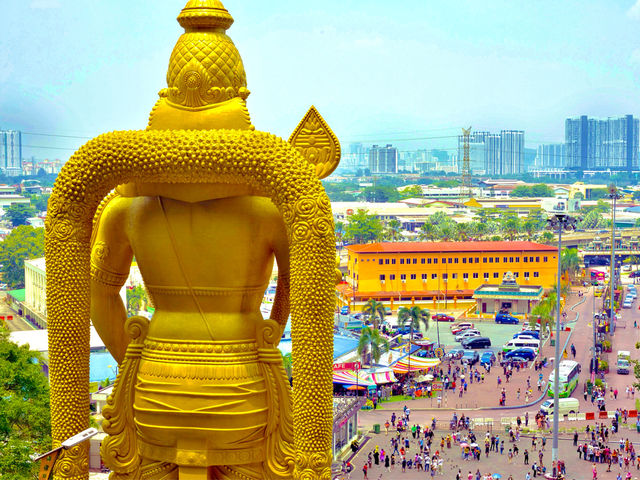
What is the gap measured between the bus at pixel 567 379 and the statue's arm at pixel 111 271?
22064 mm

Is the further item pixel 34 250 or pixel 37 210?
pixel 37 210

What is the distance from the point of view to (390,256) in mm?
51969

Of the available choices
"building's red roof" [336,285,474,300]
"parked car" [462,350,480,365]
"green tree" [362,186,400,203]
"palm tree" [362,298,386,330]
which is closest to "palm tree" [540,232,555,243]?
"building's red roof" [336,285,474,300]

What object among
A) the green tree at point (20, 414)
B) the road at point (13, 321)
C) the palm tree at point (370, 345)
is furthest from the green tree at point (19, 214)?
the green tree at point (20, 414)

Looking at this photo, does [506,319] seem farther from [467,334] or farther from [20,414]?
[20,414]

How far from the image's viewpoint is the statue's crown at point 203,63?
10516 mm

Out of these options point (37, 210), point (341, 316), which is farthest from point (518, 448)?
point (37, 210)

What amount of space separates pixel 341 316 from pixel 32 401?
97.8ft

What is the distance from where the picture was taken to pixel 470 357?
3750cm

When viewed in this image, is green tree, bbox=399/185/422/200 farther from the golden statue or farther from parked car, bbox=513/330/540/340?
the golden statue

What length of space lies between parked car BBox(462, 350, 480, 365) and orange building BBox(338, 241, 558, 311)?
528 inches

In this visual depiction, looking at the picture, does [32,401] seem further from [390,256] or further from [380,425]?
[390,256]

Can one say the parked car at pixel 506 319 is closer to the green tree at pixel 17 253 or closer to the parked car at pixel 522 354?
the parked car at pixel 522 354

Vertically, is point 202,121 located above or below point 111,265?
above
